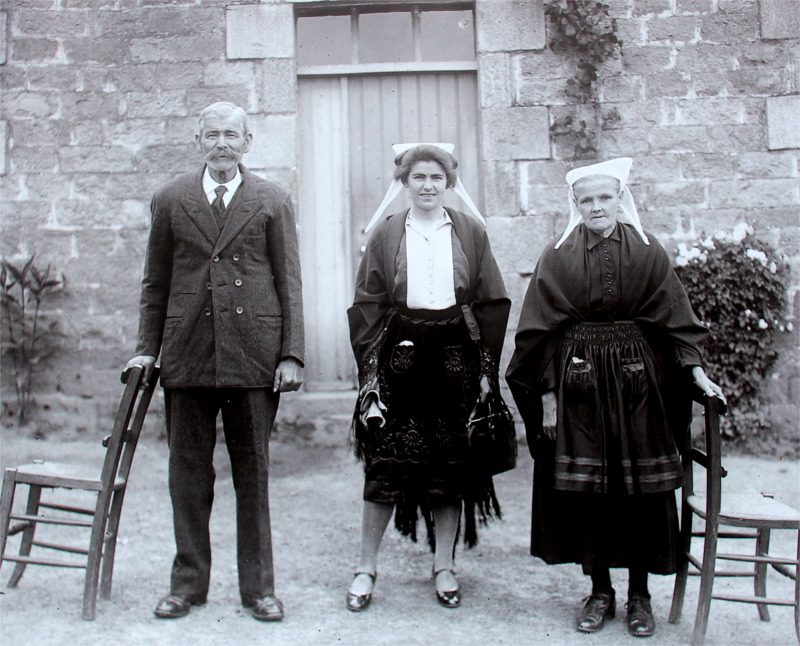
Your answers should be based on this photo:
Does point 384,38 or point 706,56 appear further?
point 384,38

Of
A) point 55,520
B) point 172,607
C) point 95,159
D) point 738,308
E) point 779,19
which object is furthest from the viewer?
point 95,159

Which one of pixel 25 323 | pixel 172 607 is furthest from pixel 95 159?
pixel 172 607

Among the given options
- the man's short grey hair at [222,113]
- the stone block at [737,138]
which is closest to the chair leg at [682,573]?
the man's short grey hair at [222,113]

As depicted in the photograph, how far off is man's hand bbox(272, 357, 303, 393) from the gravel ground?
3.00 feet

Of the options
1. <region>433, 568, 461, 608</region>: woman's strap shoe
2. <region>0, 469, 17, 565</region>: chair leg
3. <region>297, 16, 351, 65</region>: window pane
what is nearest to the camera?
<region>0, 469, 17, 565</region>: chair leg

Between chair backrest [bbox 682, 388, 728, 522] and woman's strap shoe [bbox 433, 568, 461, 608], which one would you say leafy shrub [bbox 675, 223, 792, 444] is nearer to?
chair backrest [bbox 682, 388, 728, 522]

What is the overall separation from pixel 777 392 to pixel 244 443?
12.1 feet

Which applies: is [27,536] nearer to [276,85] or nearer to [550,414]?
[550,414]

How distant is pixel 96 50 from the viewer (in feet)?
17.9

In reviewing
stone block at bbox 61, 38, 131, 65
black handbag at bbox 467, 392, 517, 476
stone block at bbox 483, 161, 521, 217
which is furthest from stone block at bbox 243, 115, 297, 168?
black handbag at bbox 467, 392, 517, 476

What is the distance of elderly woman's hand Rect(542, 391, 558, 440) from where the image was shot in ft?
10.5

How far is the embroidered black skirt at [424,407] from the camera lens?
3.42m

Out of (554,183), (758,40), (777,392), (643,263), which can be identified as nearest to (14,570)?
(643,263)

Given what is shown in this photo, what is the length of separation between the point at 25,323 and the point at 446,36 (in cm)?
334
